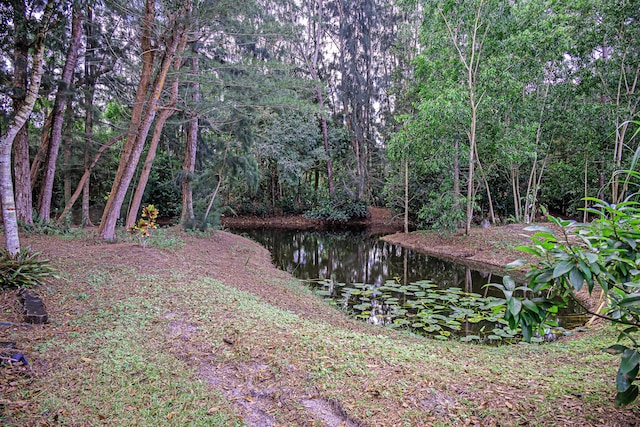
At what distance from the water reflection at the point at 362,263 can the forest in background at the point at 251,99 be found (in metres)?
2.48

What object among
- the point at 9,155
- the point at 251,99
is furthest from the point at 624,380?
the point at 251,99

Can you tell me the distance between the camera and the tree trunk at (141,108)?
682 cm

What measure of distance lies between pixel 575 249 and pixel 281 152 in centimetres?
1852

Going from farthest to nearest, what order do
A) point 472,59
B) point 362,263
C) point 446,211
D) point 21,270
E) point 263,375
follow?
point 446,211 < point 472,59 < point 362,263 < point 21,270 < point 263,375

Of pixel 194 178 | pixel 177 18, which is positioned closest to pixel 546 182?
pixel 194 178

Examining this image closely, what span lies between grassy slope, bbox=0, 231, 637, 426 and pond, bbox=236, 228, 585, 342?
0.67 m

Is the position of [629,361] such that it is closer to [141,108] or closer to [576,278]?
[576,278]

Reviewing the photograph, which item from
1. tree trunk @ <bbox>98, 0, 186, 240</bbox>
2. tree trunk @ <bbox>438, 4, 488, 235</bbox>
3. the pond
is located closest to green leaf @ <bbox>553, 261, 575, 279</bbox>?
the pond

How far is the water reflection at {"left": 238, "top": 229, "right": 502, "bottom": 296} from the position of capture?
869 cm

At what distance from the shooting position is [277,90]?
8.36 metres

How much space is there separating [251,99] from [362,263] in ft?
18.8

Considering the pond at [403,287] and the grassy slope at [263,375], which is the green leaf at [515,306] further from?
the grassy slope at [263,375]

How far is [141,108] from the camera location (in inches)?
287

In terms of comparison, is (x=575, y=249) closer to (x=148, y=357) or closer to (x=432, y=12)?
(x=148, y=357)
